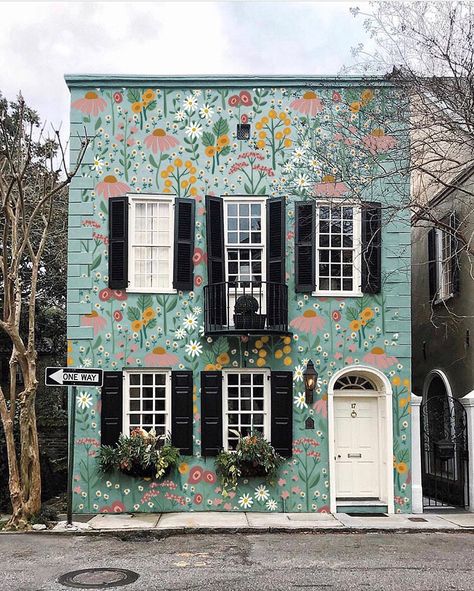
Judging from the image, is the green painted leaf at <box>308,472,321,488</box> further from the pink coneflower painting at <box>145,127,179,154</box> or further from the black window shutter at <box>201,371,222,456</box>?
the pink coneflower painting at <box>145,127,179,154</box>

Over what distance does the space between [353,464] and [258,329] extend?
323 cm

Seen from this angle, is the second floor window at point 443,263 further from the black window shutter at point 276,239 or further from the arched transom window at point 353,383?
the black window shutter at point 276,239

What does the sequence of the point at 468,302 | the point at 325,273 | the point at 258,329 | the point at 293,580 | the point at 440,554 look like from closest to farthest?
the point at 293,580
the point at 440,554
the point at 258,329
the point at 325,273
the point at 468,302

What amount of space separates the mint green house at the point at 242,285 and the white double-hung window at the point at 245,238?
28 mm

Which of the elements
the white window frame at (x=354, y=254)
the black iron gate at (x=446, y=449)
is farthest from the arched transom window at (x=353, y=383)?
the white window frame at (x=354, y=254)

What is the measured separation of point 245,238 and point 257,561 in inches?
248

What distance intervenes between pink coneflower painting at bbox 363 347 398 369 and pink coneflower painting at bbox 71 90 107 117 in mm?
6812

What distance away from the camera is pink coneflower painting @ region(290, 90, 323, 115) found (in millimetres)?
14117

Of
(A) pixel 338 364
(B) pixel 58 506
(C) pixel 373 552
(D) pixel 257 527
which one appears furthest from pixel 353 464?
(B) pixel 58 506

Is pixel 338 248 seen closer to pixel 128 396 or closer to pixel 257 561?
pixel 128 396

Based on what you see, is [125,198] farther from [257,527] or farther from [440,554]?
[440,554]

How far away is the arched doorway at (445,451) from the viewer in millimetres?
14203

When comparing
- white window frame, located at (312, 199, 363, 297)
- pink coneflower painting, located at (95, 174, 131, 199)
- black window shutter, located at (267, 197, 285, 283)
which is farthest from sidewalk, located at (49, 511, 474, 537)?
pink coneflower painting, located at (95, 174, 131, 199)

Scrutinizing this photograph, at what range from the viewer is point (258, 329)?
13.1 m
